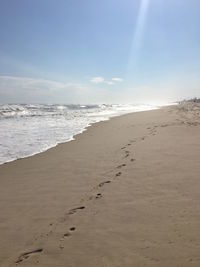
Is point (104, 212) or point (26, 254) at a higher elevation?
point (104, 212)

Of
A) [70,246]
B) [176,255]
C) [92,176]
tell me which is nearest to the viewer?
[176,255]

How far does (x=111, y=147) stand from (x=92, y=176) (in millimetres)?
3521

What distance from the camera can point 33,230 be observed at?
3867 mm

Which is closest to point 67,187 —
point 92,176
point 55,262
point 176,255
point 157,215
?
point 92,176

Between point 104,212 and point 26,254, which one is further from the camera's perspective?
point 104,212

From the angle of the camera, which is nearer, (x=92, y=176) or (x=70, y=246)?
(x=70, y=246)

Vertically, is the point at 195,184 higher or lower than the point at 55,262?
higher

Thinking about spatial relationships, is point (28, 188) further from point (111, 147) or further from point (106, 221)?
point (111, 147)

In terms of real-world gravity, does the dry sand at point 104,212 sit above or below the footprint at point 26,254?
above

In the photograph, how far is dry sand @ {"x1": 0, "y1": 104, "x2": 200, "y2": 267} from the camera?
3152 millimetres

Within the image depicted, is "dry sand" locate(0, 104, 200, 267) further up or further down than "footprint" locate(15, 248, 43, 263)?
further up

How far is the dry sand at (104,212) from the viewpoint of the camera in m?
3.15

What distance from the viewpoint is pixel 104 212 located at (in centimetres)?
423

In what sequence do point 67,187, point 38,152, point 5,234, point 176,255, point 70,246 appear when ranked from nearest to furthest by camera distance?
point 176,255 → point 70,246 → point 5,234 → point 67,187 → point 38,152
